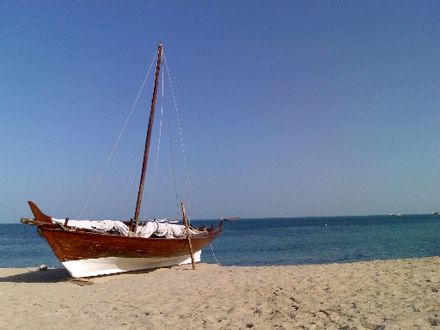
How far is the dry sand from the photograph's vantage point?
7.61 metres

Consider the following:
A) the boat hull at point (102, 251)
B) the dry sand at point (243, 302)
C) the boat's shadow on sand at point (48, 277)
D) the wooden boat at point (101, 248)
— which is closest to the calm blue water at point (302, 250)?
the wooden boat at point (101, 248)

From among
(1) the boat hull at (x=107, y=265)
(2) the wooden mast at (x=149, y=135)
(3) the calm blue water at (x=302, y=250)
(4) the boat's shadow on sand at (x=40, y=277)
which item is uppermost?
(2) the wooden mast at (x=149, y=135)

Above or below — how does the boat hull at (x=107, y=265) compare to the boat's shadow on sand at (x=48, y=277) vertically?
above

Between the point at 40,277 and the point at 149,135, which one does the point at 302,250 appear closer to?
the point at 149,135

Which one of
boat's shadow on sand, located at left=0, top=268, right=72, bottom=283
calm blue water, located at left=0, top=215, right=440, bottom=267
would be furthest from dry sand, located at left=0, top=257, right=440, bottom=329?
calm blue water, located at left=0, top=215, right=440, bottom=267

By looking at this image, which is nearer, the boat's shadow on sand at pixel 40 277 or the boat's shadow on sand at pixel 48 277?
the boat's shadow on sand at pixel 48 277

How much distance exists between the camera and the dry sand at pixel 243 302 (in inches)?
300

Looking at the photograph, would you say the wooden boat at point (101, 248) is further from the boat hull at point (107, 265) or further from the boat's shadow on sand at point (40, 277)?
the boat's shadow on sand at point (40, 277)

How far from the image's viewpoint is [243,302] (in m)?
9.63

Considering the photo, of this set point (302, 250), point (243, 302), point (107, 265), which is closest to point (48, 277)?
point (107, 265)

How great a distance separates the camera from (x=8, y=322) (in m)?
9.35

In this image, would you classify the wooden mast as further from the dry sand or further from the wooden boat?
the dry sand

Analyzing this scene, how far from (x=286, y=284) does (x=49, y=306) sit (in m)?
Result: 7.11

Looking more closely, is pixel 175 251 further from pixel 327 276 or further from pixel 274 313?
pixel 274 313
